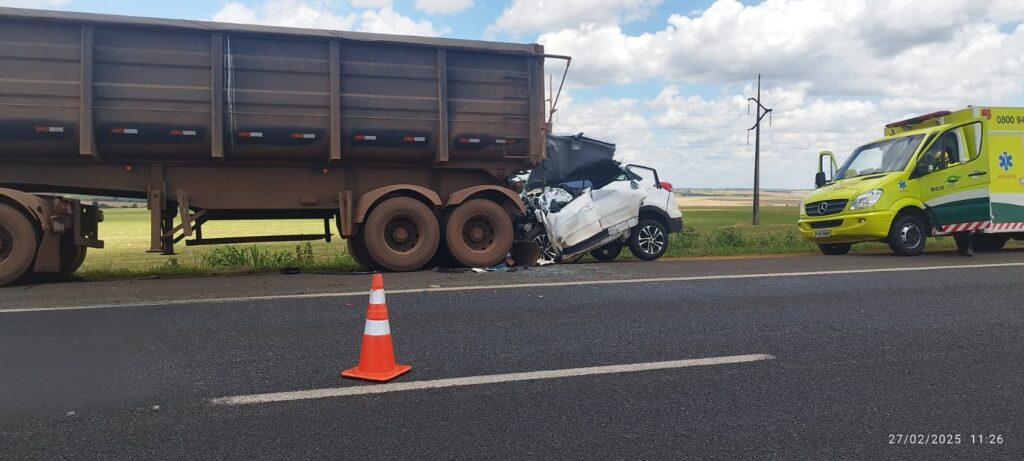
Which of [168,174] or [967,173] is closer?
[168,174]

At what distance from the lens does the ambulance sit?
12.2 metres

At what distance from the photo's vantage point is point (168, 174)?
9.39m

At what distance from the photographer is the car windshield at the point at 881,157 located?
12.5 meters

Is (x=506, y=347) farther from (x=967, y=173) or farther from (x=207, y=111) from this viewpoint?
(x=967, y=173)

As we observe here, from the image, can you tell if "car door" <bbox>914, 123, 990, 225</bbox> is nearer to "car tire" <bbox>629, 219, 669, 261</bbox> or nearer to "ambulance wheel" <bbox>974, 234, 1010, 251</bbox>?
"ambulance wheel" <bbox>974, 234, 1010, 251</bbox>

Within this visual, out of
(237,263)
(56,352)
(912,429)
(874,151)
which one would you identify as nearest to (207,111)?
(237,263)

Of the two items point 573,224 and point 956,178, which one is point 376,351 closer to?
point 573,224

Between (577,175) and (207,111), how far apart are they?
643 cm

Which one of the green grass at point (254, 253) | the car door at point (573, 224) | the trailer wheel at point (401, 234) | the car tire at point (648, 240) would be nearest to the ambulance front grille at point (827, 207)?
the green grass at point (254, 253)

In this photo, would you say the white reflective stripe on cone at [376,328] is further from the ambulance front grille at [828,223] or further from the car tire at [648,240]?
the ambulance front grille at [828,223]

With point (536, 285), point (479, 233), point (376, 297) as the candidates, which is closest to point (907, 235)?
point (479, 233)

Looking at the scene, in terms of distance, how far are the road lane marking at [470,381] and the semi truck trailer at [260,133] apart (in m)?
5.97

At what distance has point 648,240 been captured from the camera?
12.1 m

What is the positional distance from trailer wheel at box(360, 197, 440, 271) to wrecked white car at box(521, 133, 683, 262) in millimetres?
2005
